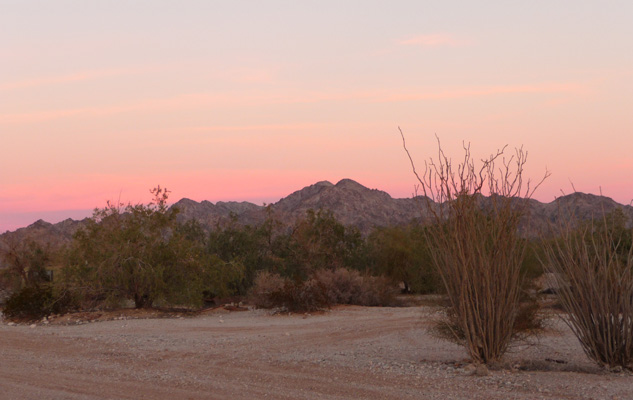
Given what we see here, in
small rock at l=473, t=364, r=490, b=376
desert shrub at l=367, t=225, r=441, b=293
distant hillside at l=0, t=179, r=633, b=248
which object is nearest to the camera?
small rock at l=473, t=364, r=490, b=376

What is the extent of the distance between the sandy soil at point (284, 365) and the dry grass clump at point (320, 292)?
3007 mm

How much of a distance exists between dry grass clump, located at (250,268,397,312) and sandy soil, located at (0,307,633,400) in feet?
9.86

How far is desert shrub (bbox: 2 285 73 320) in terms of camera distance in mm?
23891

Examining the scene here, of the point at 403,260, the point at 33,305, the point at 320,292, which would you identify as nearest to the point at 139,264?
the point at 33,305

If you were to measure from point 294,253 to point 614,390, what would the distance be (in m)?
24.2

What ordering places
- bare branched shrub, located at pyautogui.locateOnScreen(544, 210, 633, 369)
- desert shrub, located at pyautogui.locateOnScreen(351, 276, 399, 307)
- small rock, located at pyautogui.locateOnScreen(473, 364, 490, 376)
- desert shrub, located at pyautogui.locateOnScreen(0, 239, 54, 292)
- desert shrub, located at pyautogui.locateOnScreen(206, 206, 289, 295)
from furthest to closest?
desert shrub, located at pyautogui.locateOnScreen(0, 239, 54, 292) → desert shrub, located at pyautogui.locateOnScreen(206, 206, 289, 295) → desert shrub, located at pyautogui.locateOnScreen(351, 276, 399, 307) → bare branched shrub, located at pyautogui.locateOnScreen(544, 210, 633, 369) → small rock, located at pyautogui.locateOnScreen(473, 364, 490, 376)

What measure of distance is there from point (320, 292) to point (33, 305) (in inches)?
382

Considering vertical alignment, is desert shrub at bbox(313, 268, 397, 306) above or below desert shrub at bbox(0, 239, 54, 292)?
below

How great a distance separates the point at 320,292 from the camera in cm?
2339

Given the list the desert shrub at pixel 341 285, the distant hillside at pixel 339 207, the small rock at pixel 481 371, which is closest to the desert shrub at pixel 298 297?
the desert shrub at pixel 341 285

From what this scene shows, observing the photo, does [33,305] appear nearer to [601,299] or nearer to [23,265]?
[23,265]

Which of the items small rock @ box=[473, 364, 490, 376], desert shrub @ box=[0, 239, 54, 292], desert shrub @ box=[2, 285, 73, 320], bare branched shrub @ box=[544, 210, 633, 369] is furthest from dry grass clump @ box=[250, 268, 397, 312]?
desert shrub @ box=[0, 239, 54, 292]

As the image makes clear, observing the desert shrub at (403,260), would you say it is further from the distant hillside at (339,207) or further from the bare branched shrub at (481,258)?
the distant hillside at (339,207)

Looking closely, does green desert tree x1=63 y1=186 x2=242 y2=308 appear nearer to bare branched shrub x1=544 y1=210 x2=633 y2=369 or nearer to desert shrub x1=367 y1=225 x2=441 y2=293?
Result: desert shrub x1=367 y1=225 x2=441 y2=293
